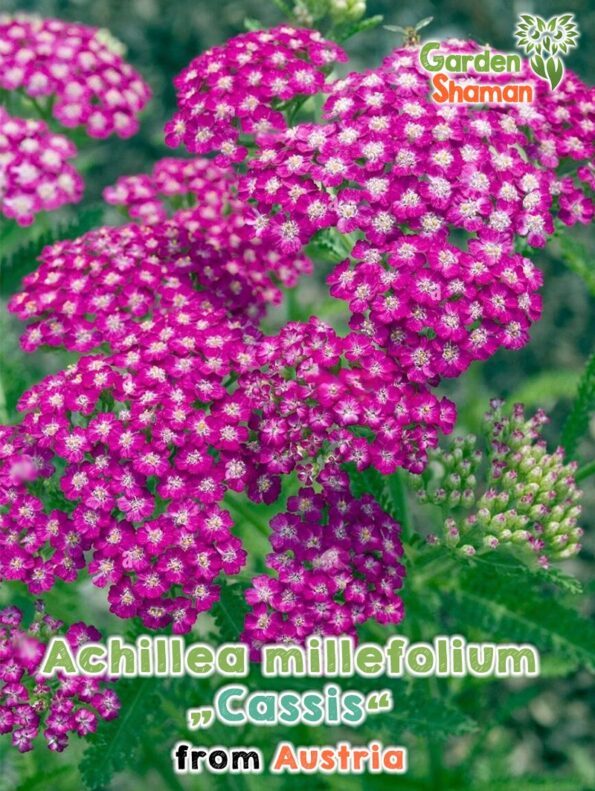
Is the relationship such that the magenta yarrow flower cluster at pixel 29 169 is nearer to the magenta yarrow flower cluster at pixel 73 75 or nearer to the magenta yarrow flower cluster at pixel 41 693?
the magenta yarrow flower cluster at pixel 73 75

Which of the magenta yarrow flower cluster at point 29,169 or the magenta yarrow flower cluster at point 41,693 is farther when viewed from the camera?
the magenta yarrow flower cluster at point 29,169

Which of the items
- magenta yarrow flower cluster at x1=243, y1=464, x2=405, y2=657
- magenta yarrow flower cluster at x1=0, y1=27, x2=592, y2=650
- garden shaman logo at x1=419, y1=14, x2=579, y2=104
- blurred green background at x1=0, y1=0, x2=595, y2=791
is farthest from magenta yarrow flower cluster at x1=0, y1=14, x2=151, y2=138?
magenta yarrow flower cluster at x1=243, y1=464, x2=405, y2=657

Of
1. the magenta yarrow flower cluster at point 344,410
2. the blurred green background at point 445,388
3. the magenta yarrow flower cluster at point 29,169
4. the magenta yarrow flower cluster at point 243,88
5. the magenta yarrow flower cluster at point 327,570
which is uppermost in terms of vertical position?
the magenta yarrow flower cluster at point 243,88

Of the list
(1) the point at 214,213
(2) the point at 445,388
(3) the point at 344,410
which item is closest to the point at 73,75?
(1) the point at 214,213

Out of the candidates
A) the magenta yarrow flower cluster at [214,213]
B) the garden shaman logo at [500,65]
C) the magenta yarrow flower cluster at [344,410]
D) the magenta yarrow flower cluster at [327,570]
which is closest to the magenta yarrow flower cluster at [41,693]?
the magenta yarrow flower cluster at [327,570]

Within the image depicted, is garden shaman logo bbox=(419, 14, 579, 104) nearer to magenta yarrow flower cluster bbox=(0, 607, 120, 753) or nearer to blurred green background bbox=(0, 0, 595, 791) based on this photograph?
blurred green background bbox=(0, 0, 595, 791)

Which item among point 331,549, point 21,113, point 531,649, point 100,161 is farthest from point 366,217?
point 100,161
